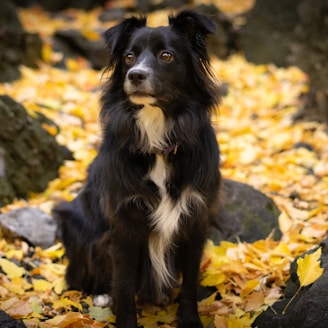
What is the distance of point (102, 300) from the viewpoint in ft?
11.6

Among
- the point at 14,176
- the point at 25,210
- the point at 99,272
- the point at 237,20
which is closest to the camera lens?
the point at 99,272

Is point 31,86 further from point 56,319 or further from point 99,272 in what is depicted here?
point 56,319

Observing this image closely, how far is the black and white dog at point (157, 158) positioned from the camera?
2.98 meters

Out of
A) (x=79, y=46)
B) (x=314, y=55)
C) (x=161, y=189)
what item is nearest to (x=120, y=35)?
(x=161, y=189)

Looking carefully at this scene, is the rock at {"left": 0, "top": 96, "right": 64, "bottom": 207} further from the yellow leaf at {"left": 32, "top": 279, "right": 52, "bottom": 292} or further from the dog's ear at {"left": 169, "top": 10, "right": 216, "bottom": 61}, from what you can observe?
the dog's ear at {"left": 169, "top": 10, "right": 216, "bottom": 61}

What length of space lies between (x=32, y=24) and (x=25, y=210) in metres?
7.54

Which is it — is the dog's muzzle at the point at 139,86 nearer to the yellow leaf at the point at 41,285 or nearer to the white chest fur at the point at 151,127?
the white chest fur at the point at 151,127

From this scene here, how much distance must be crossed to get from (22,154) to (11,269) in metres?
1.48

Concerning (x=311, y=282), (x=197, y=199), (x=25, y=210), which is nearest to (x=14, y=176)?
(x=25, y=210)

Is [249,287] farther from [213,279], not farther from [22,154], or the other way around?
[22,154]

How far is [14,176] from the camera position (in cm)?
471

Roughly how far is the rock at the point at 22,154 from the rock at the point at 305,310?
98.6 inches

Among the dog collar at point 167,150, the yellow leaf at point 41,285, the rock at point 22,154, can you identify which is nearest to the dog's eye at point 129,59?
the dog collar at point 167,150

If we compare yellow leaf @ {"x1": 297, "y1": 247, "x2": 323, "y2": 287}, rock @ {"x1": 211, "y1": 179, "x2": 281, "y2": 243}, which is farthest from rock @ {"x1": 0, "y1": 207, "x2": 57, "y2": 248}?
yellow leaf @ {"x1": 297, "y1": 247, "x2": 323, "y2": 287}
